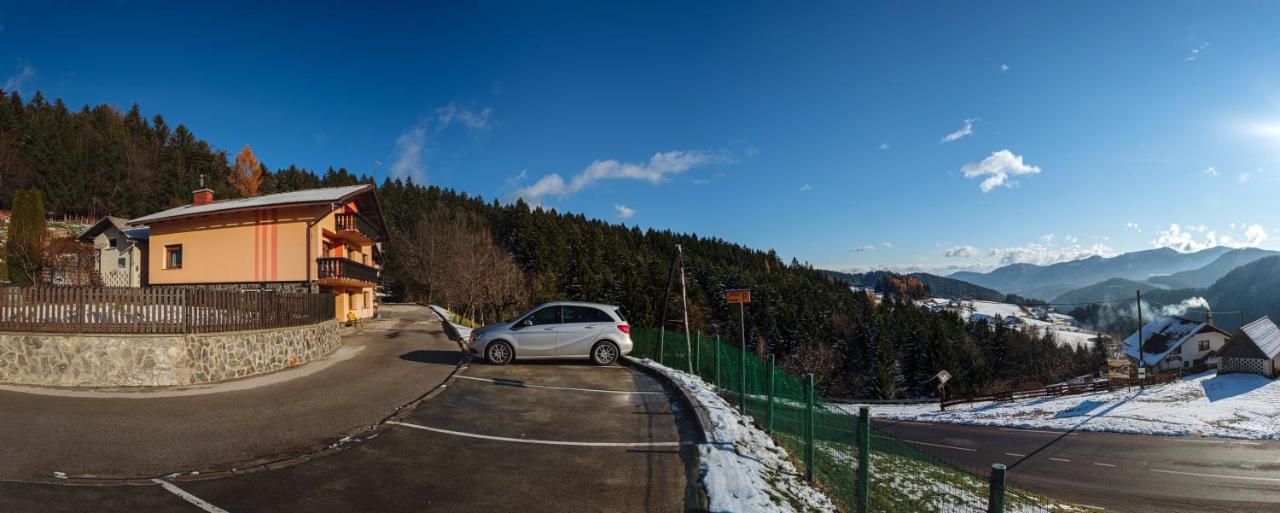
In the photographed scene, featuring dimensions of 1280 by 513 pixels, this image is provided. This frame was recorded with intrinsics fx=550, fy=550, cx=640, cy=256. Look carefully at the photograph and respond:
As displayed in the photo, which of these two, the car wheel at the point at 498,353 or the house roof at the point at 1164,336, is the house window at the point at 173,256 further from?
the house roof at the point at 1164,336

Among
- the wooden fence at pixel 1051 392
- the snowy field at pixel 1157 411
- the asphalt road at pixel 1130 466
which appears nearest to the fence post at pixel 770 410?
the asphalt road at pixel 1130 466

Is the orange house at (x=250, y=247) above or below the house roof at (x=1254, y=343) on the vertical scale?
above

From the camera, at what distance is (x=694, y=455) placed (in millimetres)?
6562

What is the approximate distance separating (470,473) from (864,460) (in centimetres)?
391

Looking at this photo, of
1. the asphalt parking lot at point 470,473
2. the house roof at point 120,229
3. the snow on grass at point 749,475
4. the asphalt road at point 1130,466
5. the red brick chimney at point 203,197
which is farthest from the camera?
the red brick chimney at point 203,197

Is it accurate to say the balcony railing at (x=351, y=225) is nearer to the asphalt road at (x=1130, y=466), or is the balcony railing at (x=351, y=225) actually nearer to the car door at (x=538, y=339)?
the car door at (x=538, y=339)

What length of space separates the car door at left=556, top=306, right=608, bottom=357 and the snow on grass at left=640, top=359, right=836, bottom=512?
6075mm

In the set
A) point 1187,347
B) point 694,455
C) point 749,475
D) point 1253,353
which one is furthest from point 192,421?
point 1187,347

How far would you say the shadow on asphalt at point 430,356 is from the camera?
1473 cm

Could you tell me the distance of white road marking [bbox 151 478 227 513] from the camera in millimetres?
4606

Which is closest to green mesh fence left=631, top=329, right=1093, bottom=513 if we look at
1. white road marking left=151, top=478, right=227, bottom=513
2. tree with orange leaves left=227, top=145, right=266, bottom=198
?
white road marking left=151, top=478, right=227, bottom=513

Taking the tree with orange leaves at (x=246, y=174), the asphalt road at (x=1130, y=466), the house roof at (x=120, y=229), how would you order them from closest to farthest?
the asphalt road at (x=1130, y=466), the house roof at (x=120, y=229), the tree with orange leaves at (x=246, y=174)

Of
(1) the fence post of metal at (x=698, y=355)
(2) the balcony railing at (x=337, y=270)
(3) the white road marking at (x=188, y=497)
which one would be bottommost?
(1) the fence post of metal at (x=698, y=355)

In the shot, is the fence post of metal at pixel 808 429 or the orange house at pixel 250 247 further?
the orange house at pixel 250 247
